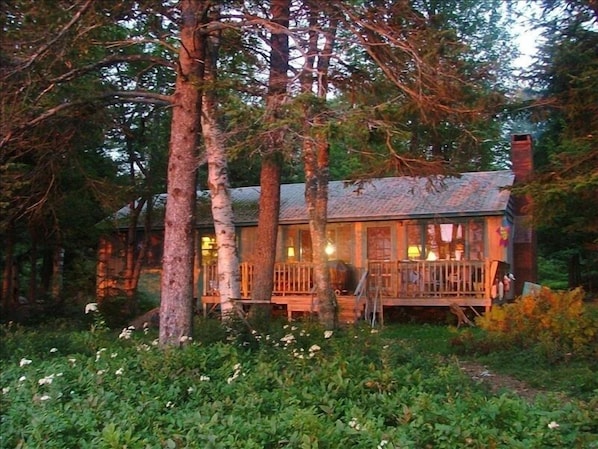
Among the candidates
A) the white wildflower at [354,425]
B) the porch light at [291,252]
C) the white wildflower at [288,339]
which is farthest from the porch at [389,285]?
the white wildflower at [354,425]

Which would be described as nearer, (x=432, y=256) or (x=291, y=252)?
(x=432, y=256)

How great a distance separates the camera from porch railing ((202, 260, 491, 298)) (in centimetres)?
1808

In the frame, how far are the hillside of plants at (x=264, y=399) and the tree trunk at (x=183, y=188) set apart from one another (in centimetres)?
54

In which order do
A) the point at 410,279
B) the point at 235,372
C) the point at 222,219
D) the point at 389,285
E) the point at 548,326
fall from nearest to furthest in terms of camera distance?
1. the point at 235,372
2. the point at 222,219
3. the point at 548,326
4. the point at 410,279
5. the point at 389,285

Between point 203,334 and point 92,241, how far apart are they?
15574mm

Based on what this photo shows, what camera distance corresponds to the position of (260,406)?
17.1 ft

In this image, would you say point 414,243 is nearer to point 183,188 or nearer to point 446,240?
point 446,240

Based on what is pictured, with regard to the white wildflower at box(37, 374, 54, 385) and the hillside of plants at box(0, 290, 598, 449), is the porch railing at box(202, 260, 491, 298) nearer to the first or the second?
the hillside of plants at box(0, 290, 598, 449)

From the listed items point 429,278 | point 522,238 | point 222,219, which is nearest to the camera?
point 222,219

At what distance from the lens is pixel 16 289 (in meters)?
22.1

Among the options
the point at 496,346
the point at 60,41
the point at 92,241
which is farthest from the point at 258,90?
the point at 92,241

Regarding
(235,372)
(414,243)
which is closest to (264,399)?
(235,372)

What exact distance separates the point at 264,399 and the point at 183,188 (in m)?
4.23

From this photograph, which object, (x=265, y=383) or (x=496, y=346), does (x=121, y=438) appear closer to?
(x=265, y=383)
